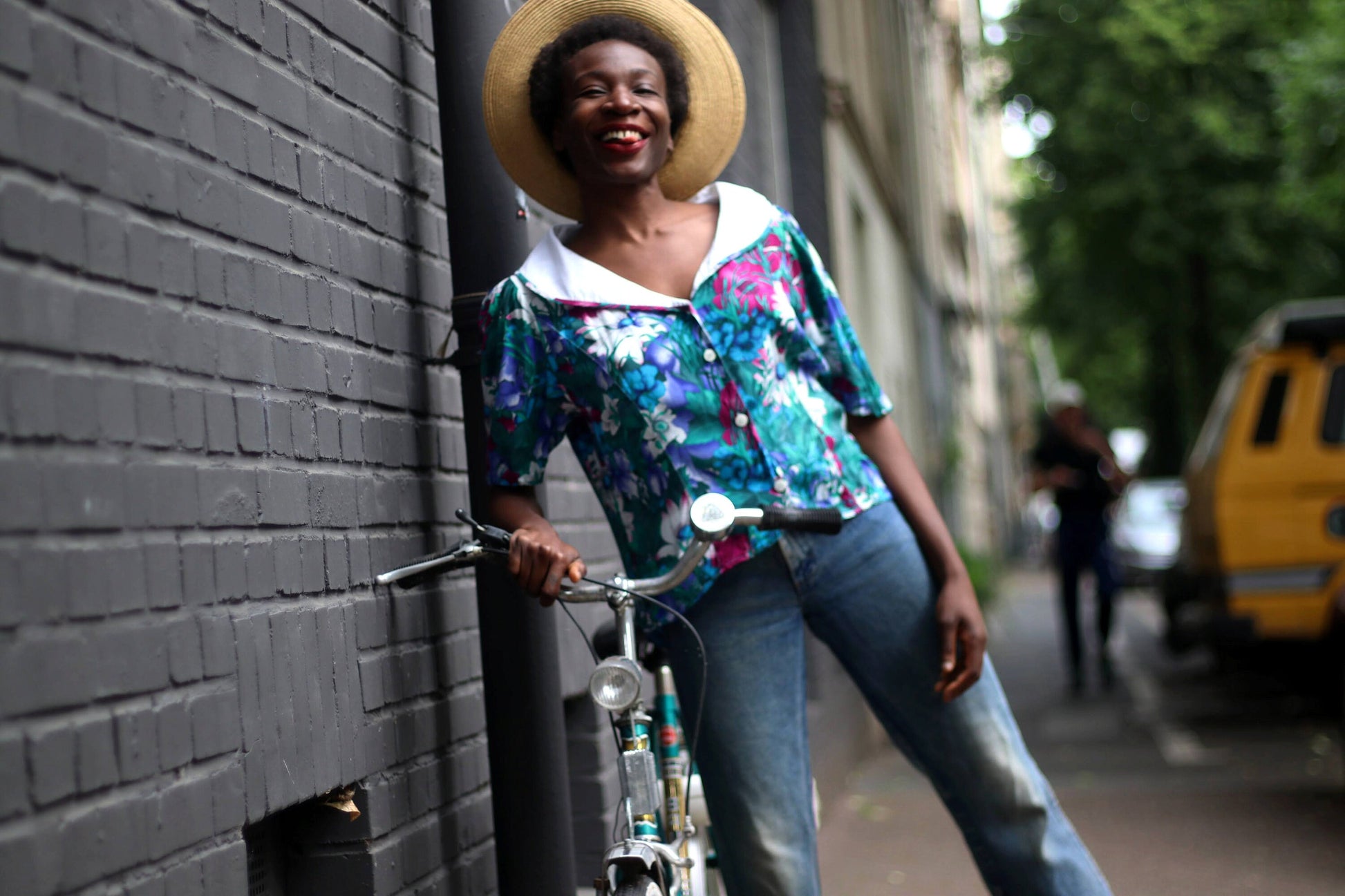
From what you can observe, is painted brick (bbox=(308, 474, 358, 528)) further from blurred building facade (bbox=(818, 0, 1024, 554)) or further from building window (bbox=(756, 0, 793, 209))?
blurred building facade (bbox=(818, 0, 1024, 554))

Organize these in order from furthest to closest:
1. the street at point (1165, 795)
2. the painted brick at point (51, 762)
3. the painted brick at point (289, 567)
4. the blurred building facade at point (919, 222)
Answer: the blurred building facade at point (919, 222)
the street at point (1165, 795)
the painted brick at point (289, 567)
the painted brick at point (51, 762)

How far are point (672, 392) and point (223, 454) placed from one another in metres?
0.76

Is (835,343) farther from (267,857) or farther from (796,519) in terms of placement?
(267,857)

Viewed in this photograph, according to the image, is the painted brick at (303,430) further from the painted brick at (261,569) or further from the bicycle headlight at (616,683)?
the bicycle headlight at (616,683)

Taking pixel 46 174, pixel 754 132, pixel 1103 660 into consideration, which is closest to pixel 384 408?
pixel 46 174

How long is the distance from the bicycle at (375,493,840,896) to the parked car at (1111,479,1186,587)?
61.2ft

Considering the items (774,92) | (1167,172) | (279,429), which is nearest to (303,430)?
(279,429)

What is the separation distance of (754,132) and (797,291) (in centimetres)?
490

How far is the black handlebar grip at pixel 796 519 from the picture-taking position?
8.21 feet

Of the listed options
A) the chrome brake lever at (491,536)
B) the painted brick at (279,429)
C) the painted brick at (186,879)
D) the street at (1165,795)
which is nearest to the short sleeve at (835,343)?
the chrome brake lever at (491,536)

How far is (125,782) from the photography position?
80.9 inches

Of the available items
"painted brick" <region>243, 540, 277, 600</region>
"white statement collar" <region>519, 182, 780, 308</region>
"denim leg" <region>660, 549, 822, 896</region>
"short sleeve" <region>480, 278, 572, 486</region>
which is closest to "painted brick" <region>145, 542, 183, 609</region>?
"painted brick" <region>243, 540, 277, 600</region>

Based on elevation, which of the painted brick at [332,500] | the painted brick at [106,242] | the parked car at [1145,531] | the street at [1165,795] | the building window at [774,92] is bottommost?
the street at [1165,795]

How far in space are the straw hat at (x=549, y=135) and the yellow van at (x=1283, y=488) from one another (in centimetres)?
538
